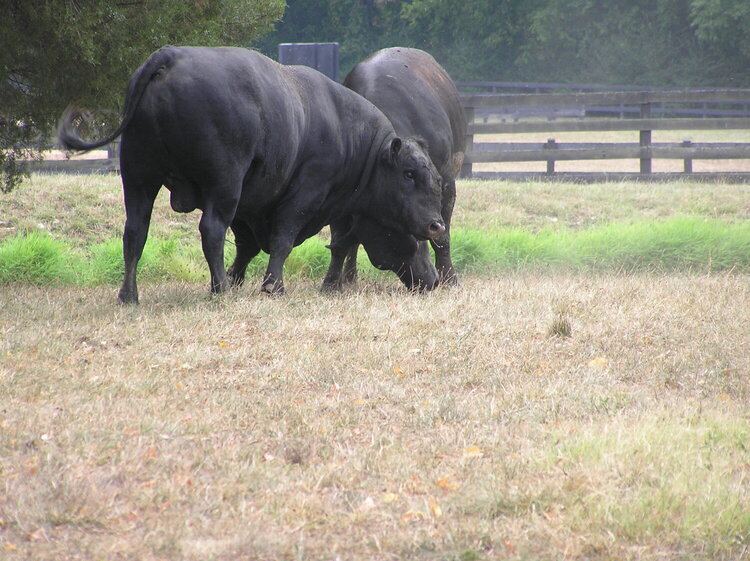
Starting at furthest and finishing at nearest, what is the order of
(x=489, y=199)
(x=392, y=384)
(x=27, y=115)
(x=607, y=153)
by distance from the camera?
(x=607, y=153) < (x=489, y=199) < (x=27, y=115) < (x=392, y=384)

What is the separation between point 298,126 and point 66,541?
4.87 metres

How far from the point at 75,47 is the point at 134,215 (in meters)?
1.44

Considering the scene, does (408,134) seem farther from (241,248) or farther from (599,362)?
(599,362)

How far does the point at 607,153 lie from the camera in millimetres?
18312

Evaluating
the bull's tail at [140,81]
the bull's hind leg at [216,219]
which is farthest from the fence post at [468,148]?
the bull's tail at [140,81]

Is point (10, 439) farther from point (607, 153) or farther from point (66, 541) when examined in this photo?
point (607, 153)

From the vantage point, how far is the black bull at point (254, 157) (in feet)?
22.6

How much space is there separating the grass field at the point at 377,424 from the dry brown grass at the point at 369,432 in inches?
0.5

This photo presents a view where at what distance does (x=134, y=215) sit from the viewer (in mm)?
7199

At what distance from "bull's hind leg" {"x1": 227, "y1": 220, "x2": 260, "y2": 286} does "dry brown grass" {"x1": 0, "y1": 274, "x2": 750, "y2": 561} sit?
128cm

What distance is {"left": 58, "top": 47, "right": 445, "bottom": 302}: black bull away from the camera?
6891 millimetres

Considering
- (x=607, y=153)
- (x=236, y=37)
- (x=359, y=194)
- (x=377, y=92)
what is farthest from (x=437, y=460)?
(x=607, y=153)

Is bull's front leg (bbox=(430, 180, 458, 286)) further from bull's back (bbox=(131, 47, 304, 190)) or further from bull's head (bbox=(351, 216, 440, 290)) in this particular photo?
bull's back (bbox=(131, 47, 304, 190))

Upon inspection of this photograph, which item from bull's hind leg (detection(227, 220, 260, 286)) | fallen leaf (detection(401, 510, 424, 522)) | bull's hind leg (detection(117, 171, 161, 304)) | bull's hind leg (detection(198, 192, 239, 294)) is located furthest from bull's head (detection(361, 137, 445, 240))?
fallen leaf (detection(401, 510, 424, 522))
